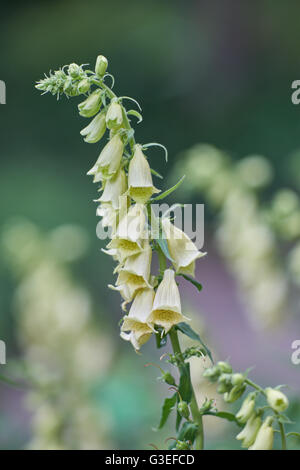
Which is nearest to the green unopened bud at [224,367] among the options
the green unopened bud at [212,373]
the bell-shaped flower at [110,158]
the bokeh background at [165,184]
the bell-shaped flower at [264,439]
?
the green unopened bud at [212,373]

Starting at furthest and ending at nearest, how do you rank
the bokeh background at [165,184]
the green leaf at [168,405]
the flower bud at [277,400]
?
the bokeh background at [165,184] → the green leaf at [168,405] → the flower bud at [277,400]

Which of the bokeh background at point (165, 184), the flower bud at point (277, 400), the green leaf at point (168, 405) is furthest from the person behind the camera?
the bokeh background at point (165, 184)

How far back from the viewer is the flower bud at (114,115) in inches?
41.1

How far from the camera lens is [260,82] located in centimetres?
647

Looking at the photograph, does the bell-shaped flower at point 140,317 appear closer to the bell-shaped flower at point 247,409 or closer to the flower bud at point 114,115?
the bell-shaped flower at point 247,409

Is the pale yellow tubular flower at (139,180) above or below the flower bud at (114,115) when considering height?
below

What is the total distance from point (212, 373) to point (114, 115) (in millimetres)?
458

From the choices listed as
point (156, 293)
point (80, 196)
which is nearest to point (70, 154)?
point (80, 196)

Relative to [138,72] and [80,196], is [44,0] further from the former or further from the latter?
[80,196]

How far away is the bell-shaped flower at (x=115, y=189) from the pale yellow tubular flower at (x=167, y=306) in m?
0.17

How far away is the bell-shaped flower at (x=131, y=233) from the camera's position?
104 cm

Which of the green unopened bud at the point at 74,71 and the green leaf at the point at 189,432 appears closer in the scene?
the green leaf at the point at 189,432

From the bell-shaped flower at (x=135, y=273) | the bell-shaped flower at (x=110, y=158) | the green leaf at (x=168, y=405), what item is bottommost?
the green leaf at (x=168, y=405)

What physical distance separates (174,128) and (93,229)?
62.1 inches
